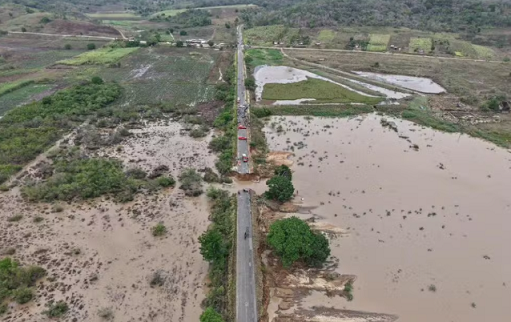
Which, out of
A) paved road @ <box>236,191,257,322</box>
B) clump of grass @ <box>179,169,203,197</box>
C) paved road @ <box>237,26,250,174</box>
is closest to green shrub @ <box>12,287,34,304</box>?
paved road @ <box>236,191,257,322</box>

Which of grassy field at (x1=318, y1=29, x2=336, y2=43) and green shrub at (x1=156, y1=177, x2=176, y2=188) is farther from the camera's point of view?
grassy field at (x1=318, y1=29, x2=336, y2=43)

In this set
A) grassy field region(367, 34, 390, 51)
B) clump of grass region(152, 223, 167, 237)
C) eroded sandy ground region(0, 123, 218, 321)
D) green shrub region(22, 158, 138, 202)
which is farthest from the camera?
grassy field region(367, 34, 390, 51)

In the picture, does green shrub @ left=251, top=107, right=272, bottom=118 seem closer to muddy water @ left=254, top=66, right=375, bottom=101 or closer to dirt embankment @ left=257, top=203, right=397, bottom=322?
muddy water @ left=254, top=66, right=375, bottom=101

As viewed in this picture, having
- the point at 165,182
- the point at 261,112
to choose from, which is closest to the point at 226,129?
the point at 261,112

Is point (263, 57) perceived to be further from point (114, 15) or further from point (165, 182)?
point (114, 15)

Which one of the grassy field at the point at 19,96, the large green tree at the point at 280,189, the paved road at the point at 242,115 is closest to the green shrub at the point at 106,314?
the large green tree at the point at 280,189

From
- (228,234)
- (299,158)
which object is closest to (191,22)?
(299,158)
